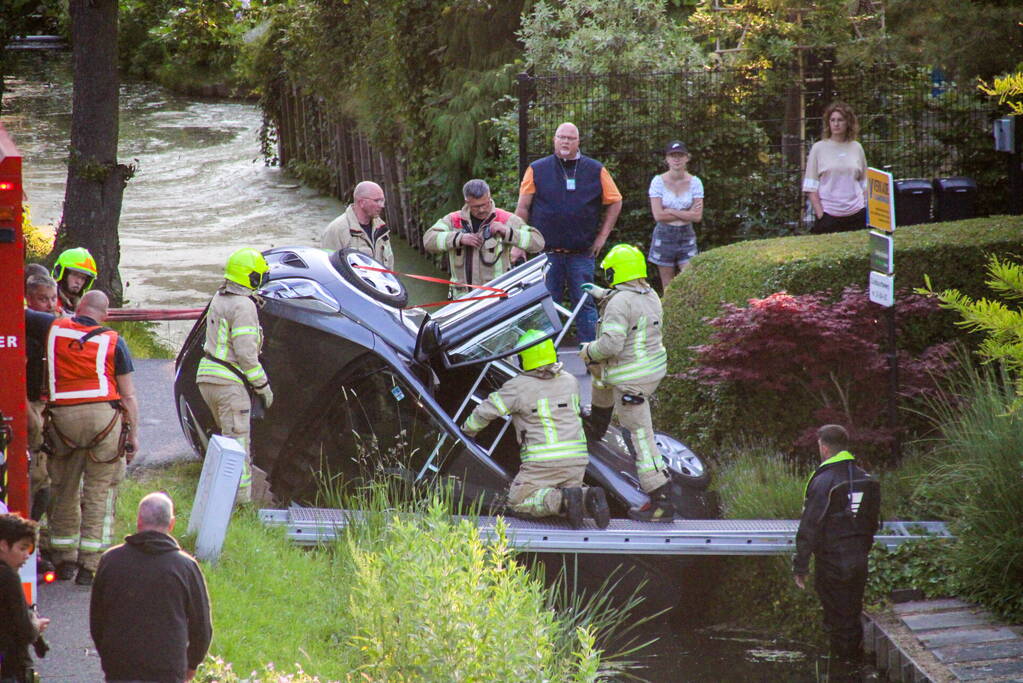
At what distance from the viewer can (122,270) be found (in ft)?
58.5

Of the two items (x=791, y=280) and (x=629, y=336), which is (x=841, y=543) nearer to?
(x=629, y=336)

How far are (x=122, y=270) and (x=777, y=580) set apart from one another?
12.0 meters

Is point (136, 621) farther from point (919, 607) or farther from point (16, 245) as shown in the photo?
point (919, 607)

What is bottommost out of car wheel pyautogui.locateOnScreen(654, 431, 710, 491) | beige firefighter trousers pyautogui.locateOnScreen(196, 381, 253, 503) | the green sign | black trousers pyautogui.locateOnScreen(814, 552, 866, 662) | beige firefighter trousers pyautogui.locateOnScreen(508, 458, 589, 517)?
black trousers pyautogui.locateOnScreen(814, 552, 866, 662)

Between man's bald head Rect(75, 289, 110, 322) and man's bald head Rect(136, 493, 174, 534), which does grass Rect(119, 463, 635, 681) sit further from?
man's bald head Rect(75, 289, 110, 322)

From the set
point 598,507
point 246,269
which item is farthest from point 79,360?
point 598,507

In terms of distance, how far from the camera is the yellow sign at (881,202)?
29.0 ft

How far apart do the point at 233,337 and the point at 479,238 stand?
109 inches

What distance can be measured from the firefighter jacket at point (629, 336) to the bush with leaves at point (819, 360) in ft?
Result: 4.10

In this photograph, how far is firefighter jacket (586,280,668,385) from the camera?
8062mm

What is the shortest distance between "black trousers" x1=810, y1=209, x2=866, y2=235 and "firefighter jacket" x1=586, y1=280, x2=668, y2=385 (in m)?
4.24

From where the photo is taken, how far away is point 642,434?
803 centimetres

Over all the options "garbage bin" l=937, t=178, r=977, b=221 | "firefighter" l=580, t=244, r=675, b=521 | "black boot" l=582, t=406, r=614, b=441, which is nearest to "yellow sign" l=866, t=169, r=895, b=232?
"firefighter" l=580, t=244, r=675, b=521

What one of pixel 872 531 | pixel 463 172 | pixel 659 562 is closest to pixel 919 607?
pixel 872 531
